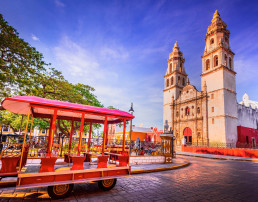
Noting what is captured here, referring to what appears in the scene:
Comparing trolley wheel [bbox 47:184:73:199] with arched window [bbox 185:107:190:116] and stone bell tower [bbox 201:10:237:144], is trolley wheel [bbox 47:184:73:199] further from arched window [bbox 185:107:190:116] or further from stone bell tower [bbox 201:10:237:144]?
arched window [bbox 185:107:190:116]

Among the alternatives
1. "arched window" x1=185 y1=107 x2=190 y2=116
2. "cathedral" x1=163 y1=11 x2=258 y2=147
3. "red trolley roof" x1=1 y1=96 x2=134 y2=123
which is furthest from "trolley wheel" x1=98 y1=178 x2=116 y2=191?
"arched window" x1=185 y1=107 x2=190 y2=116

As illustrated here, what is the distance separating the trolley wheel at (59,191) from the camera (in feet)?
14.4

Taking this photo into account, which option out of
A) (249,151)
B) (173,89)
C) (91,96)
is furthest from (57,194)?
(173,89)

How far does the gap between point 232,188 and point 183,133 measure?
28693 millimetres

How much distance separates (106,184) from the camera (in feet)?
17.6

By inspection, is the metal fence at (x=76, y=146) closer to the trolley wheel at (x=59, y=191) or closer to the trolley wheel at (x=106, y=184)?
the trolley wheel at (x=59, y=191)

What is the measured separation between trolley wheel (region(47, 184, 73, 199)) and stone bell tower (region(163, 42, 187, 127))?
112ft

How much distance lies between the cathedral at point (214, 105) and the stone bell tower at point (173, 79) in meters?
0.23

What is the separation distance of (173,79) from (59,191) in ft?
120

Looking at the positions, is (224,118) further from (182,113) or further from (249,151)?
(182,113)

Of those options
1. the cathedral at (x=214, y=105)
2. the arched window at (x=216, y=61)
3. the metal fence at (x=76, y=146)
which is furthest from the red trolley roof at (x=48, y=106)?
the arched window at (x=216, y=61)

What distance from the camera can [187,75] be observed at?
39.2 m

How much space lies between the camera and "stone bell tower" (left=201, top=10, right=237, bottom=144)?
2667 centimetres

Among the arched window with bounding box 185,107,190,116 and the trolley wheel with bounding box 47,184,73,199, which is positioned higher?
the arched window with bounding box 185,107,190,116
